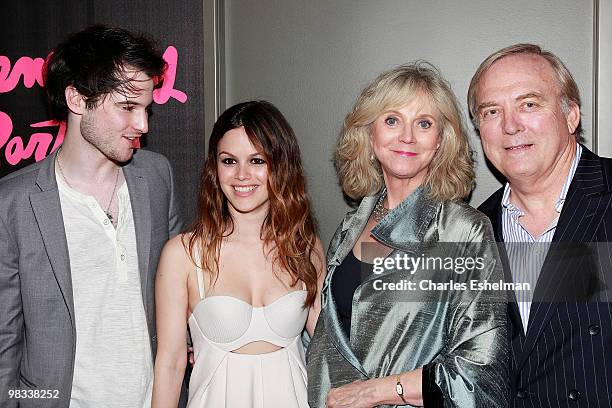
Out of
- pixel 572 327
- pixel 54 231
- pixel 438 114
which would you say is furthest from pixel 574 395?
pixel 54 231

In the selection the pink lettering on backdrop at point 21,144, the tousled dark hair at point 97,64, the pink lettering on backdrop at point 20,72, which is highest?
the pink lettering on backdrop at point 20,72

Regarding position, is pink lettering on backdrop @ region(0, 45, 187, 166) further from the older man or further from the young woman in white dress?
the older man

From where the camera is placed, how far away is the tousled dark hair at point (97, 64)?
2.25 m

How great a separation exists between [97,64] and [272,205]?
755 millimetres

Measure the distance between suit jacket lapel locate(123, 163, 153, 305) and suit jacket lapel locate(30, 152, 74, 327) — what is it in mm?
228

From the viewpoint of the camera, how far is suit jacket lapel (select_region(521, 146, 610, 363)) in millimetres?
1887

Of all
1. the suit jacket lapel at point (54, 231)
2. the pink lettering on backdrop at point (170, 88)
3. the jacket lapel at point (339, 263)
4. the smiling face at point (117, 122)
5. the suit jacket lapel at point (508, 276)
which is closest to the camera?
the suit jacket lapel at point (508, 276)

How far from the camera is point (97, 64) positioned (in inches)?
89.7

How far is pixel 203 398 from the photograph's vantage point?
7.00ft

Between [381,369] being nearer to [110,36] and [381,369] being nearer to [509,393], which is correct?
[509,393]

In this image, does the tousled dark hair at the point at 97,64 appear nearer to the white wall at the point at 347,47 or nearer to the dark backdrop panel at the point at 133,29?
the dark backdrop panel at the point at 133,29

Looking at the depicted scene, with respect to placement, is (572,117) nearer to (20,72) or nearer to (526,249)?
(526,249)

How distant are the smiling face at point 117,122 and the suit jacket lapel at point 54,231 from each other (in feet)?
0.69

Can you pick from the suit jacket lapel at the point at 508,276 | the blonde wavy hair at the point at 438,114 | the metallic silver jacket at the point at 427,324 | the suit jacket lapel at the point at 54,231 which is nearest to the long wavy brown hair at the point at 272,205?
the metallic silver jacket at the point at 427,324
